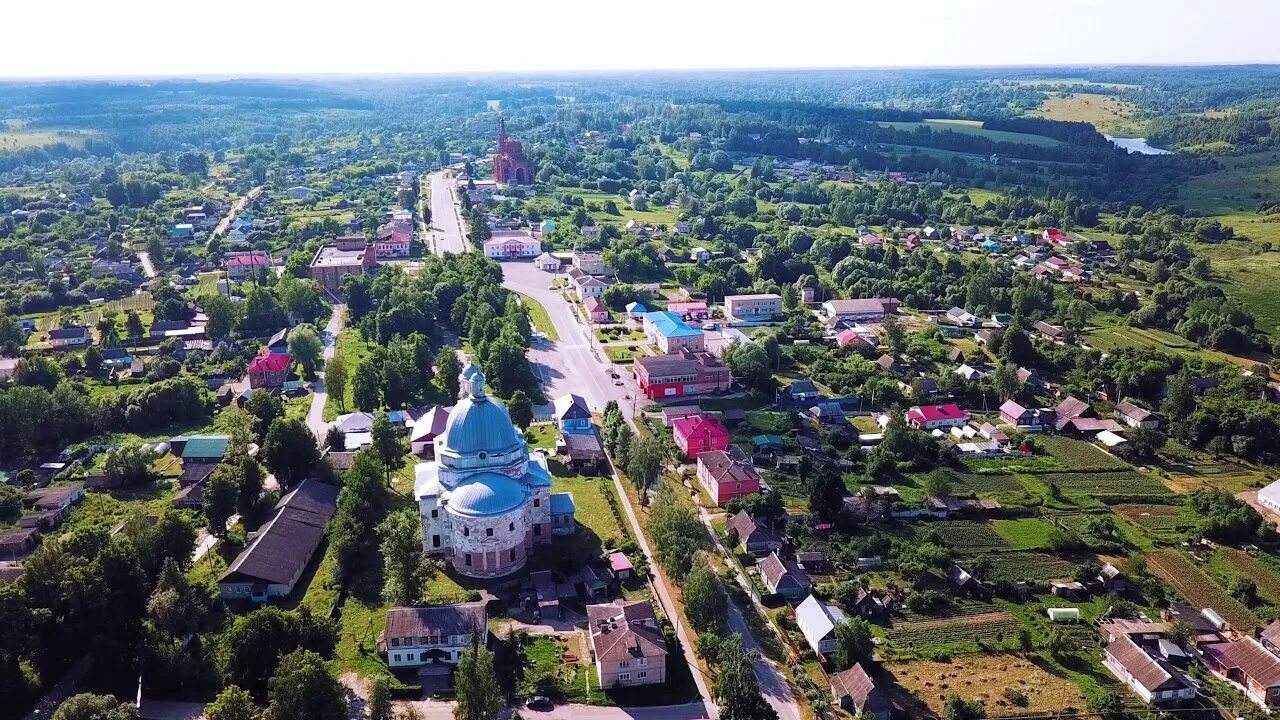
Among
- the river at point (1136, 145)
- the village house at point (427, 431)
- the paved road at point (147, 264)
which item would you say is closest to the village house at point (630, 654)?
the village house at point (427, 431)

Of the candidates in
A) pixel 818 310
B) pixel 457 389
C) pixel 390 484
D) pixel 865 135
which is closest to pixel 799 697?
pixel 390 484

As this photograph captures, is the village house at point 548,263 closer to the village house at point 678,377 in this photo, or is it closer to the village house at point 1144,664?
the village house at point 678,377

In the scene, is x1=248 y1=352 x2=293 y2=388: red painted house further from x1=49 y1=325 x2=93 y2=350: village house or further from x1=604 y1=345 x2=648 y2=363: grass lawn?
x1=604 y1=345 x2=648 y2=363: grass lawn

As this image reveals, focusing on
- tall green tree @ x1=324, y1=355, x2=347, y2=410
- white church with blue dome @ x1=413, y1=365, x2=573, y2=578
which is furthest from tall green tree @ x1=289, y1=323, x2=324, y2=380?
white church with blue dome @ x1=413, y1=365, x2=573, y2=578

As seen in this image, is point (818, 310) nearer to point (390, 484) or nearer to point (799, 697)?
point (390, 484)

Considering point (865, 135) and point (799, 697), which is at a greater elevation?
point (865, 135)

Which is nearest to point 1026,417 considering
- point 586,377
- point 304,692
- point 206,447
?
point 586,377
